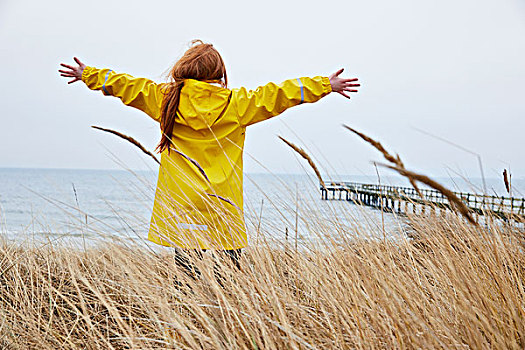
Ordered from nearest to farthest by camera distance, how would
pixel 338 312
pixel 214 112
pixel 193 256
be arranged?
pixel 338 312 < pixel 193 256 < pixel 214 112

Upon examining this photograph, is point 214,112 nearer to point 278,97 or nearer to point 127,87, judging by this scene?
point 278,97

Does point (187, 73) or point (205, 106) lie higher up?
point (187, 73)

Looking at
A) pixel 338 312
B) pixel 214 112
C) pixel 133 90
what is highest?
pixel 133 90

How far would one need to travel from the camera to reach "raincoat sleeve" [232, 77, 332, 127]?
2289mm

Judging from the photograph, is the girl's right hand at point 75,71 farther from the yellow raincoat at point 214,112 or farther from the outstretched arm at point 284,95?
the outstretched arm at point 284,95

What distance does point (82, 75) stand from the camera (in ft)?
8.09

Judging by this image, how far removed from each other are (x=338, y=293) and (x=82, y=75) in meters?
2.04

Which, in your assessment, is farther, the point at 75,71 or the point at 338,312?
the point at 75,71

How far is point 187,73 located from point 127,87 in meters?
0.36

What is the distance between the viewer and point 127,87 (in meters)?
2.37

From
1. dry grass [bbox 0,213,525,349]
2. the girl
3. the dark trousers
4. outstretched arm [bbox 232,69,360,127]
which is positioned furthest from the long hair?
dry grass [bbox 0,213,525,349]

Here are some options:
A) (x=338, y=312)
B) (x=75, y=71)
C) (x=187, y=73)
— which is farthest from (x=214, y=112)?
(x=338, y=312)

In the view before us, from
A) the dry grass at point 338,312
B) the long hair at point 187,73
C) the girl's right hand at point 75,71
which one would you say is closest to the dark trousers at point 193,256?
the dry grass at point 338,312

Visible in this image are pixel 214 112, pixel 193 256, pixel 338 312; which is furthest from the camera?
pixel 214 112
